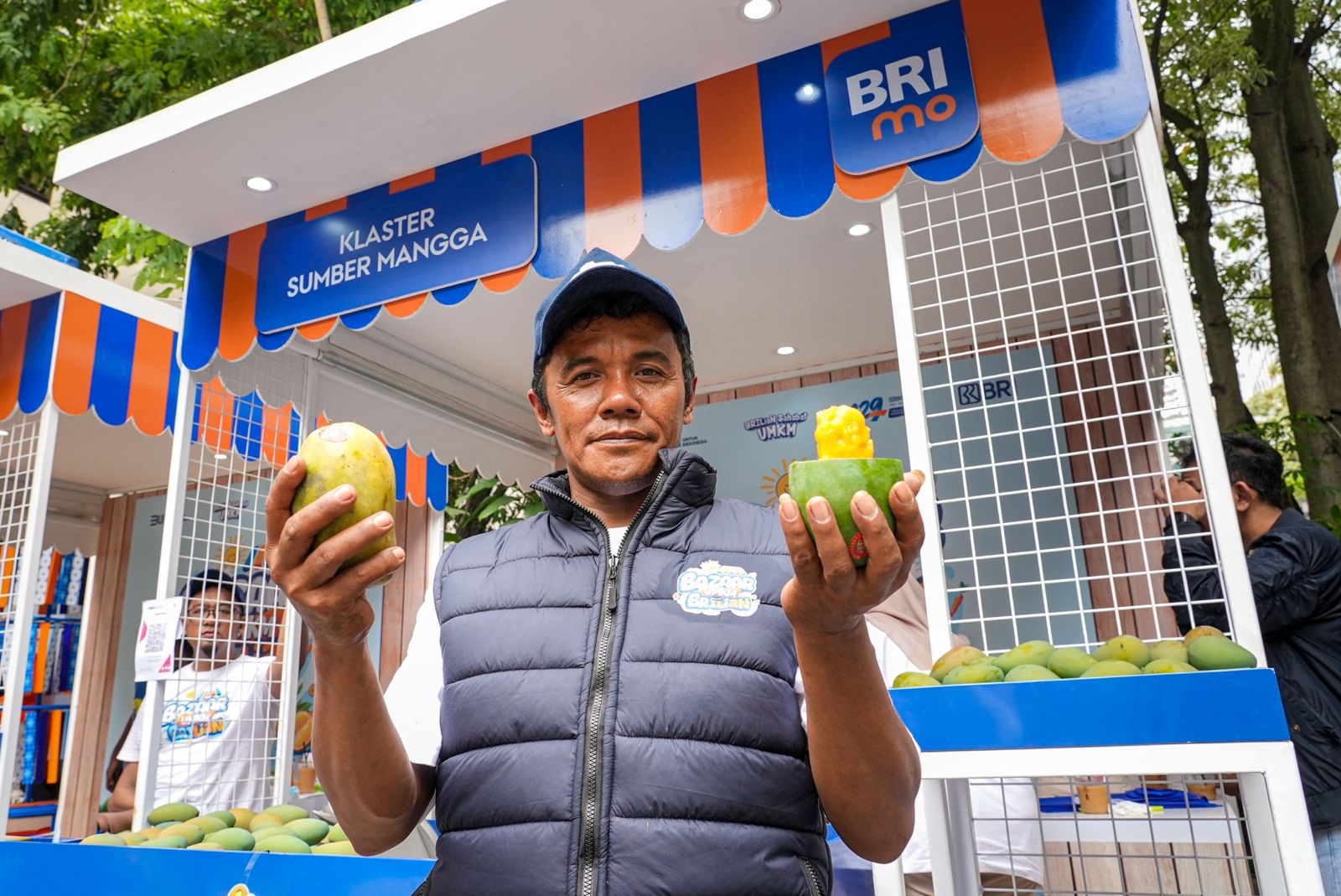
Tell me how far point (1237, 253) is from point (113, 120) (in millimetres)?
12545

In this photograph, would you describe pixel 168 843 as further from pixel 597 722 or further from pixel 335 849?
pixel 597 722

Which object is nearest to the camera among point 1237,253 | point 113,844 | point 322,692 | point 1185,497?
point 322,692

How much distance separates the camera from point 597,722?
126 centimetres

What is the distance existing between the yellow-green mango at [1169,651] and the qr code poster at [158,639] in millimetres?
3587

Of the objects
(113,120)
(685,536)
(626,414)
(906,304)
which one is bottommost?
(685,536)

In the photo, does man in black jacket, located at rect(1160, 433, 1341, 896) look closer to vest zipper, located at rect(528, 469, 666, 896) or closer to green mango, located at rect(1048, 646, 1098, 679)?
green mango, located at rect(1048, 646, 1098, 679)

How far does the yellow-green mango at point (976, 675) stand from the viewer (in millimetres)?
2223

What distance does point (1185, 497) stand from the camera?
4.65 meters

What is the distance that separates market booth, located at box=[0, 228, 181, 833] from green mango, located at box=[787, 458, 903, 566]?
4404 mm

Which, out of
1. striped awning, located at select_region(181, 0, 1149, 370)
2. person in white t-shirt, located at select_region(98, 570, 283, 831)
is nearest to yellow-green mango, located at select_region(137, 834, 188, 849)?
person in white t-shirt, located at select_region(98, 570, 283, 831)

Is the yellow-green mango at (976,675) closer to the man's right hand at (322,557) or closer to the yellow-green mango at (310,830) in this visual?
the man's right hand at (322,557)

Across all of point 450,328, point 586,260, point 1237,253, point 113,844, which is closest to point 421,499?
point 450,328

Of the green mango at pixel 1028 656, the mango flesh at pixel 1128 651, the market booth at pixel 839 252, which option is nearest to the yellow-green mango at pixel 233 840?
the market booth at pixel 839 252

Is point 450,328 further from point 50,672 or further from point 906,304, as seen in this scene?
point 50,672
